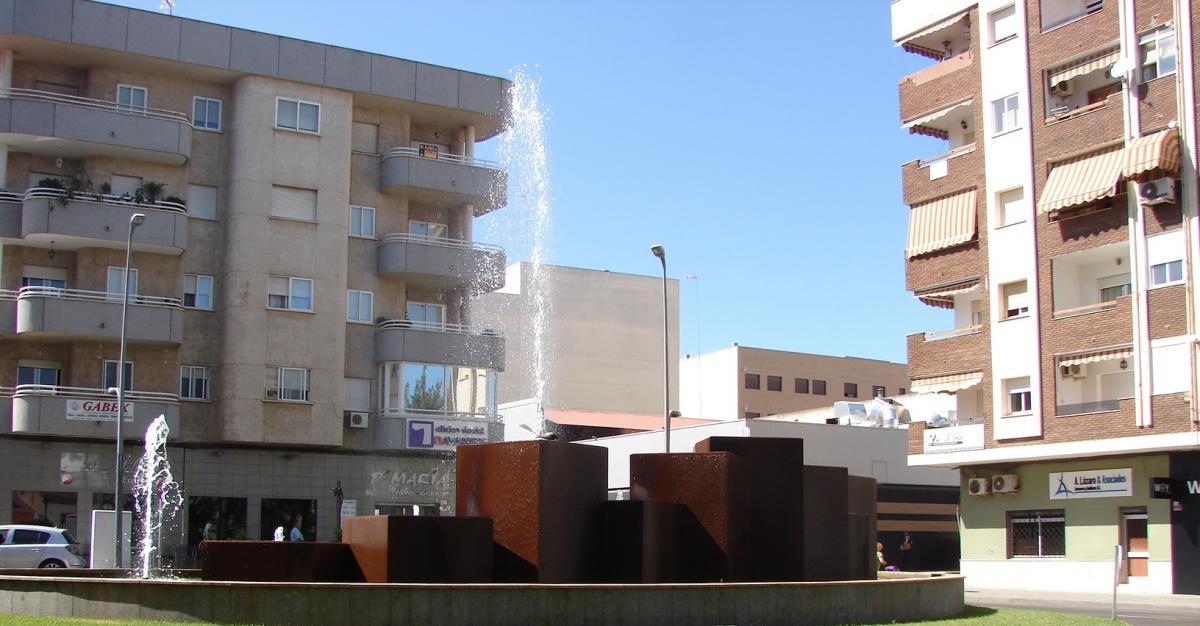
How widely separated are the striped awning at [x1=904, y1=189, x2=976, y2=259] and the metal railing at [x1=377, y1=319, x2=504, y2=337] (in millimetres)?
14822

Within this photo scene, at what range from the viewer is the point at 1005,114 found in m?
39.9

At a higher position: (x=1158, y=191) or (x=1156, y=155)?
(x=1156, y=155)

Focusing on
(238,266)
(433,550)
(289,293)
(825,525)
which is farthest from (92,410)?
(825,525)

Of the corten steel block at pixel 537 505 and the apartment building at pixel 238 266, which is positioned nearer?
the corten steel block at pixel 537 505

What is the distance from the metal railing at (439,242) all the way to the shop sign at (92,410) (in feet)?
35.4

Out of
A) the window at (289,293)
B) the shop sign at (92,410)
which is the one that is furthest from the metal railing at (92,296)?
the shop sign at (92,410)

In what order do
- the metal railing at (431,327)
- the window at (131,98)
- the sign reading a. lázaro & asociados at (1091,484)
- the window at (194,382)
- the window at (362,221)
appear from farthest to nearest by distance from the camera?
the window at (362,221), the metal railing at (431,327), the window at (194,382), the window at (131,98), the sign reading a. lázaro & asociados at (1091,484)

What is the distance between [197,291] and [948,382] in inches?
957

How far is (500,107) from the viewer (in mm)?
49594

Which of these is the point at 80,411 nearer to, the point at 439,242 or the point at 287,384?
the point at 287,384

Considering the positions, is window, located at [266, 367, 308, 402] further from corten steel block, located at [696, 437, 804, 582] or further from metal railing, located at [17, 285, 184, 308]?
corten steel block, located at [696, 437, 804, 582]

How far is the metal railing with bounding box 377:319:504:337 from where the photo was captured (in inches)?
1853

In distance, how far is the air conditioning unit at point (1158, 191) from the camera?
34.1 metres

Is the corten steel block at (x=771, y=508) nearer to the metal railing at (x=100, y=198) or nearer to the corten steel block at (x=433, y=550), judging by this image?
the corten steel block at (x=433, y=550)
